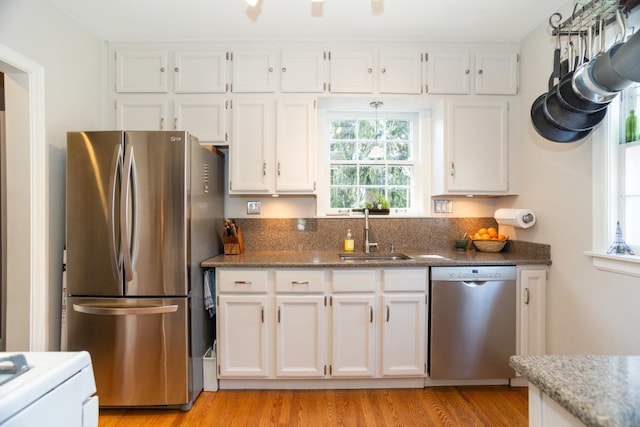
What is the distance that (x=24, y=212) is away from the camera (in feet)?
6.30

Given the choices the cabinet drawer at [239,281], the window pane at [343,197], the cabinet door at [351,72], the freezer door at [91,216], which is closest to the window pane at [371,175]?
the window pane at [343,197]

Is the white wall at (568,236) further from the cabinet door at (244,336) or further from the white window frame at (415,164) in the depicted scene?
the cabinet door at (244,336)

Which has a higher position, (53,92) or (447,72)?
(447,72)

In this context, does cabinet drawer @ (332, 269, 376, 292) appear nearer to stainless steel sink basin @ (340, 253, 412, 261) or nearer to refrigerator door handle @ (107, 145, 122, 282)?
stainless steel sink basin @ (340, 253, 412, 261)

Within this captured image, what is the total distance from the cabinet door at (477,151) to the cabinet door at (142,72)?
7.72 ft

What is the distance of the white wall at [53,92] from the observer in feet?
6.20

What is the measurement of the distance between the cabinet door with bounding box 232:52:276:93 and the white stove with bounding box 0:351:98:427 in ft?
7.15

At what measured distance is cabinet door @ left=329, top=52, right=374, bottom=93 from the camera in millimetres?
2531

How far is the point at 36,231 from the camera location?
6.37 feet

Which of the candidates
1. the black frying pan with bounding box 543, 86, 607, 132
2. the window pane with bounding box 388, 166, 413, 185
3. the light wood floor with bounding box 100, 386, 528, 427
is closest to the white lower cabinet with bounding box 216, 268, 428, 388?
the light wood floor with bounding box 100, 386, 528, 427

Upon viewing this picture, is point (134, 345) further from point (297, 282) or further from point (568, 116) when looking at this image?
point (568, 116)

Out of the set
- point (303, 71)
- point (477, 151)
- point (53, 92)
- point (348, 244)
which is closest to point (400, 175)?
point (477, 151)

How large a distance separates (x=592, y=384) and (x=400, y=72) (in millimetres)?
2429

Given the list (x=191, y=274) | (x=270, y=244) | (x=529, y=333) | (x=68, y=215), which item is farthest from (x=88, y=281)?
(x=529, y=333)
